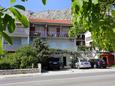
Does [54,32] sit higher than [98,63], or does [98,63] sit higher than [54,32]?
[54,32]

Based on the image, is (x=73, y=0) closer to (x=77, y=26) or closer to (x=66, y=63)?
(x=77, y=26)

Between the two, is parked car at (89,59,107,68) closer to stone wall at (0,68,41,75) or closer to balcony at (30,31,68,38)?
balcony at (30,31,68,38)

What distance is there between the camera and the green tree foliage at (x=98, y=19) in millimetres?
3134

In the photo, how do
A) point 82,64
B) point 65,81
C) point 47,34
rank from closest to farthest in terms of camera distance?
point 65,81 → point 82,64 → point 47,34

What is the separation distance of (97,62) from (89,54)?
8.89 metres

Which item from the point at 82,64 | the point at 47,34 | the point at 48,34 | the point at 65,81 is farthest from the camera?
the point at 48,34

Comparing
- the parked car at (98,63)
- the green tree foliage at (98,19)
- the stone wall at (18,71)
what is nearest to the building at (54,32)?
the parked car at (98,63)

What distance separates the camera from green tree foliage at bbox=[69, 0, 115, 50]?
3134mm

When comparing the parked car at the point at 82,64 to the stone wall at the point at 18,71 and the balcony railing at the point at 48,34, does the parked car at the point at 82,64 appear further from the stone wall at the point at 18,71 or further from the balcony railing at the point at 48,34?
the balcony railing at the point at 48,34

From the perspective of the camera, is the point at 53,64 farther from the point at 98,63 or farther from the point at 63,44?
the point at 63,44

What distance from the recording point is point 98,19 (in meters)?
3.42

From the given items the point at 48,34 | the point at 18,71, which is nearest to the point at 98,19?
the point at 18,71

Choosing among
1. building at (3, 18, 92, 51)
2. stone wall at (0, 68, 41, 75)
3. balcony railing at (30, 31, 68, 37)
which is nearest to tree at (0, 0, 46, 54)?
stone wall at (0, 68, 41, 75)

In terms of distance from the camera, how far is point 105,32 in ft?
12.6
